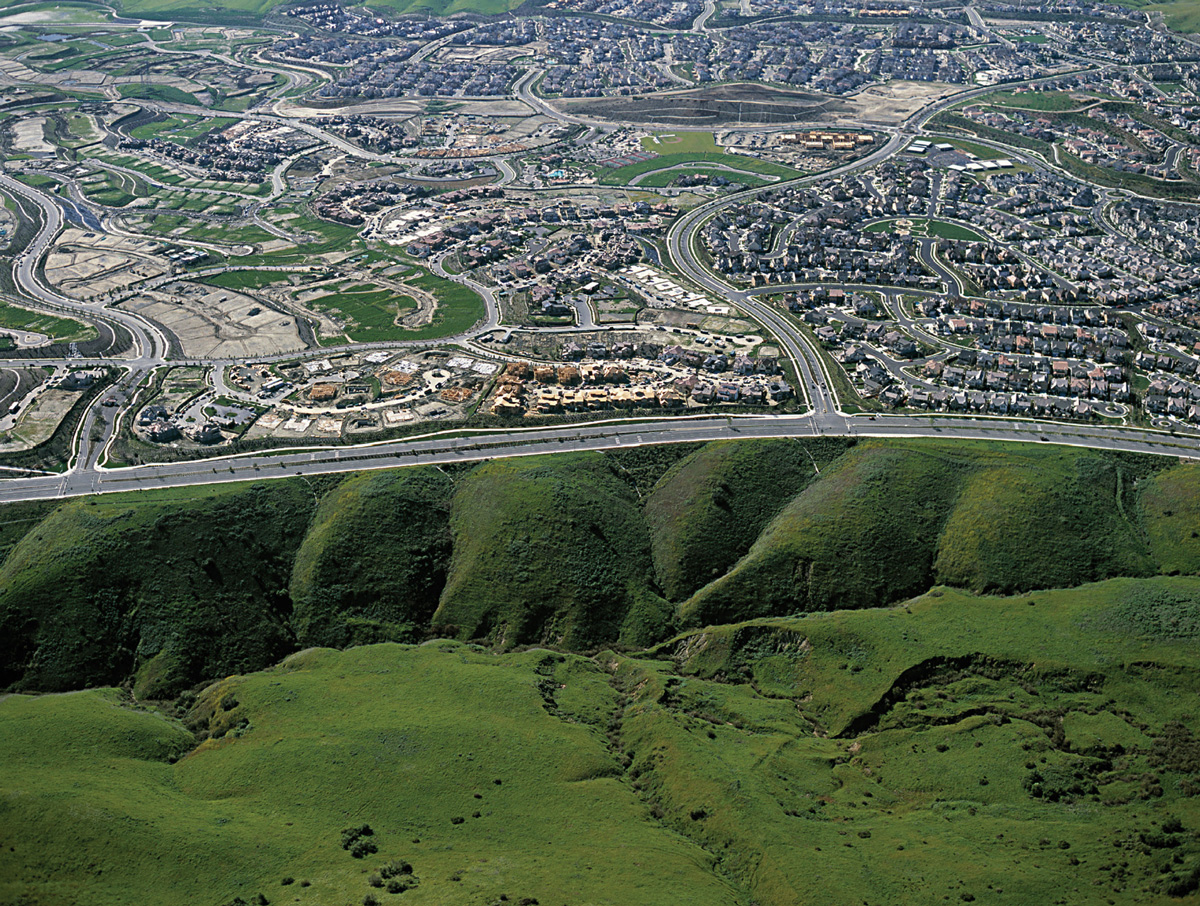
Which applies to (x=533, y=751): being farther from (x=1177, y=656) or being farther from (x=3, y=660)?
(x=1177, y=656)

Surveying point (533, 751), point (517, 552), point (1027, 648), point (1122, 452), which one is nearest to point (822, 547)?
point (1027, 648)

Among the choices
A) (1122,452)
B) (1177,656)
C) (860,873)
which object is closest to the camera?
(860,873)

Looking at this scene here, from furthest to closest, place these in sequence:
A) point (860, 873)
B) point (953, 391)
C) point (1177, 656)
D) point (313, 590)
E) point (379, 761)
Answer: point (953, 391) → point (313, 590) → point (1177, 656) → point (379, 761) → point (860, 873)

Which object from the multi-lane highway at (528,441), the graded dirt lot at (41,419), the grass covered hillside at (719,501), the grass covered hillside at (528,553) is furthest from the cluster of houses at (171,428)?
the grass covered hillside at (719,501)

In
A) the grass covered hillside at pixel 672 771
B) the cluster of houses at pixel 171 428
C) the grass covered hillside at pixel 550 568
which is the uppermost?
the cluster of houses at pixel 171 428

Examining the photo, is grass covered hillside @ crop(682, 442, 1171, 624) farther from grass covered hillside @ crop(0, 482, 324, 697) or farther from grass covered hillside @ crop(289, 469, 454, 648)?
grass covered hillside @ crop(0, 482, 324, 697)

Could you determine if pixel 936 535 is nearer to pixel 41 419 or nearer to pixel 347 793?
pixel 347 793

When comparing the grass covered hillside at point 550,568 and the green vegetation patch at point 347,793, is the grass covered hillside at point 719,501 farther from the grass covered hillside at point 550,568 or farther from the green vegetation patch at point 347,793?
the green vegetation patch at point 347,793
